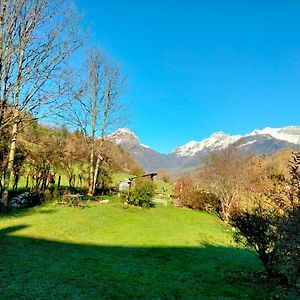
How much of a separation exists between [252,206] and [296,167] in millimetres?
3691

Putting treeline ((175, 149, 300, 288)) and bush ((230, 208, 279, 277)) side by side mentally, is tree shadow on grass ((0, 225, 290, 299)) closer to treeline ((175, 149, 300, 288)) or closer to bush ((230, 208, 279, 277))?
bush ((230, 208, 279, 277))

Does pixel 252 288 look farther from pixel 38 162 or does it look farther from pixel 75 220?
pixel 38 162

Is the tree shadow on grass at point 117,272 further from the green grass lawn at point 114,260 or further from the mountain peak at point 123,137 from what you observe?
the mountain peak at point 123,137

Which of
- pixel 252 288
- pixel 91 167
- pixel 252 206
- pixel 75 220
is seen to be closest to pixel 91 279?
pixel 252 288

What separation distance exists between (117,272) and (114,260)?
125 cm

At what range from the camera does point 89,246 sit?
448 inches

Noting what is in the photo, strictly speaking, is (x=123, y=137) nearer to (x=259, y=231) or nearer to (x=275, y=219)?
(x=259, y=231)

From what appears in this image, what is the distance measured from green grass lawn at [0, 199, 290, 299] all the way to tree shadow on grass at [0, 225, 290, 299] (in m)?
0.02

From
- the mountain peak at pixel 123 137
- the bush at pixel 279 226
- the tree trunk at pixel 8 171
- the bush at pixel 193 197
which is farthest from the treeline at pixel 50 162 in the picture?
the bush at pixel 279 226

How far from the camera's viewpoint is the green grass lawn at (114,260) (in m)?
7.08

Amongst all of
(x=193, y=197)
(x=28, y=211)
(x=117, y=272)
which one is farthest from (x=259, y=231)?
(x=193, y=197)

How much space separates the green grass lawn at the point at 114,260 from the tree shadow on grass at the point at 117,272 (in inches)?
0.7

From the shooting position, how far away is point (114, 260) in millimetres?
9727

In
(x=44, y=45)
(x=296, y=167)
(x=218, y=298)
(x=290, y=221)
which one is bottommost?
(x=218, y=298)
